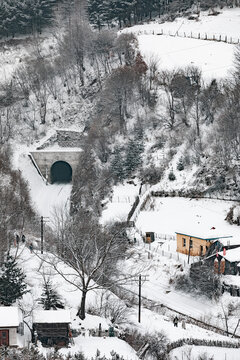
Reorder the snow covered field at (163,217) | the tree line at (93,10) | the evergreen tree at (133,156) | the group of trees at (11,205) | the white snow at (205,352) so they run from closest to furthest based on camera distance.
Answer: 1. the white snow at (205,352)
2. the snow covered field at (163,217)
3. the group of trees at (11,205)
4. the evergreen tree at (133,156)
5. the tree line at (93,10)

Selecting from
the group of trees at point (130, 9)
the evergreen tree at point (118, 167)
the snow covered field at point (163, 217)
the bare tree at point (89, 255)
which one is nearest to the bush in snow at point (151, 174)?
the snow covered field at point (163, 217)

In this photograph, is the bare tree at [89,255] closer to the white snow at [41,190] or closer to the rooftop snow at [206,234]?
the white snow at [41,190]

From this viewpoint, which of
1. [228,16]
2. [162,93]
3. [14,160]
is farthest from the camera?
[228,16]

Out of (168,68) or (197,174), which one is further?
(168,68)

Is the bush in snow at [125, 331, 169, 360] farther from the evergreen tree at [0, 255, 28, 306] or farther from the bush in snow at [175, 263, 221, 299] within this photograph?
the bush in snow at [175, 263, 221, 299]

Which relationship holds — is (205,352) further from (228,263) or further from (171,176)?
(171,176)

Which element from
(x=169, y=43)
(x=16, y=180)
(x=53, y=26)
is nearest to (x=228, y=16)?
(x=169, y=43)

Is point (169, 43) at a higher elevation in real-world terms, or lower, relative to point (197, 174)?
higher

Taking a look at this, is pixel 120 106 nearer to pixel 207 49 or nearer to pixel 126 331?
pixel 207 49
